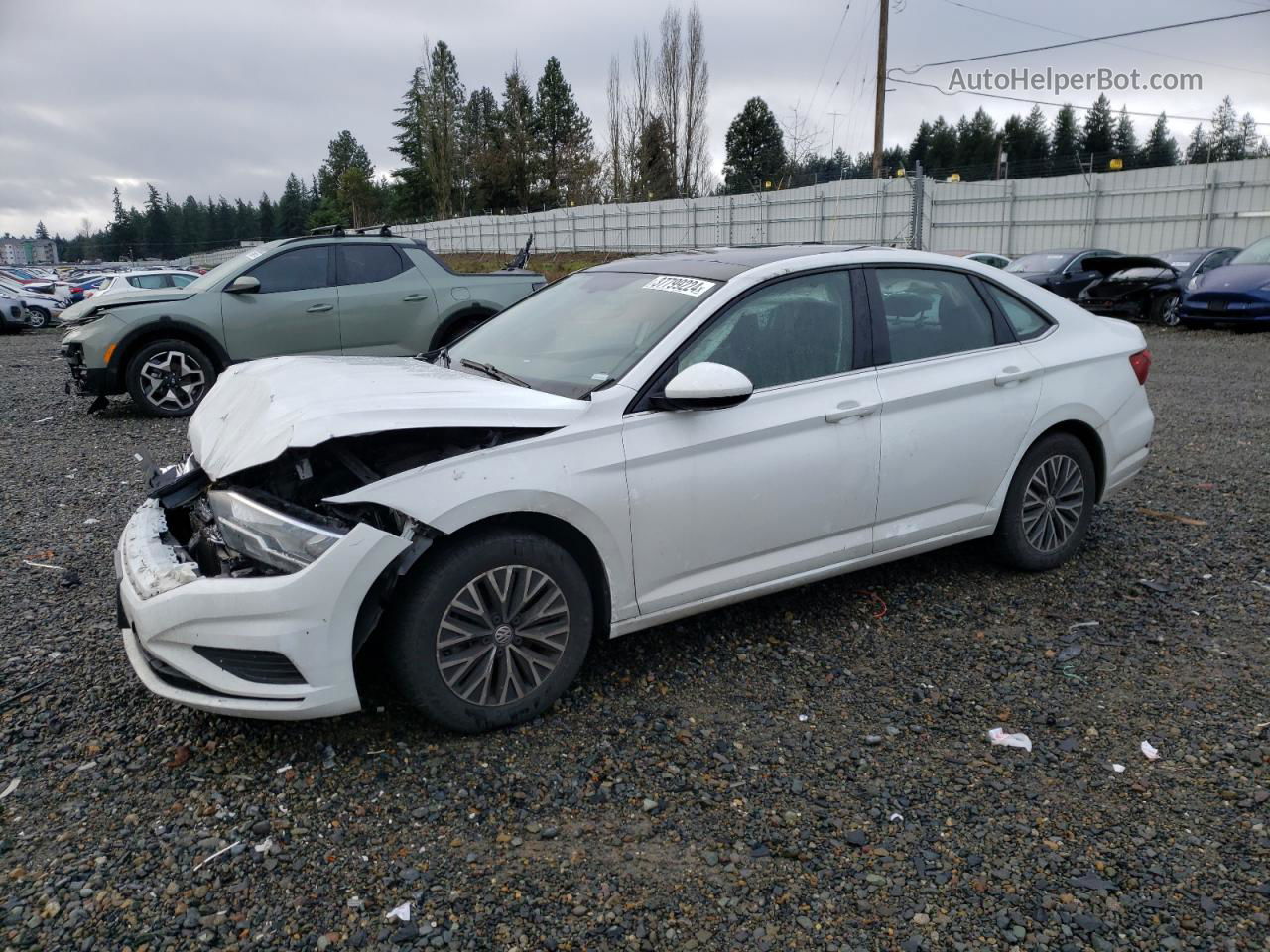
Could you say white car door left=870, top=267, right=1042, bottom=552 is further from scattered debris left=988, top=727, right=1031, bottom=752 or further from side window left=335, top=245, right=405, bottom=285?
side window left=335, top=245, right=405, bottom=285

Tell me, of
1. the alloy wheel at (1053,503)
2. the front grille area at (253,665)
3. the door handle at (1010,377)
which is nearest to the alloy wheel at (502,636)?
the front grille area at (253,665)

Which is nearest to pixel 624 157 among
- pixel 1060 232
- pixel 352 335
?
pixel 1060 232

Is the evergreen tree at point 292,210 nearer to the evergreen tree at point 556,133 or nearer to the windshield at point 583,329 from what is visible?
the evergreen tree at point 556,133

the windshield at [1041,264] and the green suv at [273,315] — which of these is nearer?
the green suv at [273,315]

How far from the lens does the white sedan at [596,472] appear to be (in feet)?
9.71

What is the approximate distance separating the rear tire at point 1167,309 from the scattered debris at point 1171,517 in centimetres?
1308

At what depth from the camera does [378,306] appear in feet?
31.3

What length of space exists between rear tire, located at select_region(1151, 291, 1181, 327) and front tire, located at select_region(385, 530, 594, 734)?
673 inches

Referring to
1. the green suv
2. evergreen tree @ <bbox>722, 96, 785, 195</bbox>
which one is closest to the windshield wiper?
the green suv

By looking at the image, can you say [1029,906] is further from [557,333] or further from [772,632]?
[557,333]

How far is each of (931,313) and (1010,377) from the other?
18.8 inches

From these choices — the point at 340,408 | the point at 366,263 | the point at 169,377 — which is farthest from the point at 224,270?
the point at 340,408

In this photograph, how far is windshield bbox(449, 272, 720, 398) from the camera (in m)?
3.66

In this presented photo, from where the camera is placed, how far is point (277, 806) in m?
2.86
